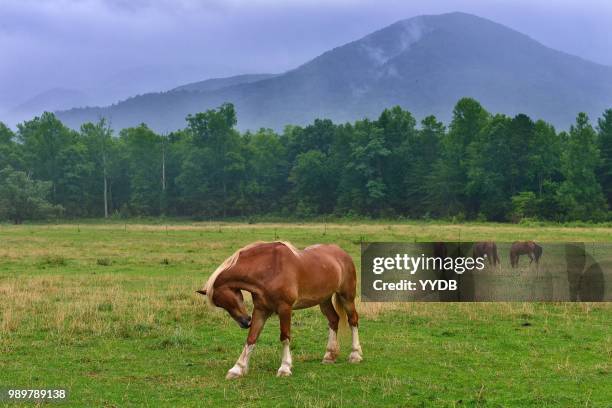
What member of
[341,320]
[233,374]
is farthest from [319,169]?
[233,374]

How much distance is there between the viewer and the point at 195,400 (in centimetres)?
890

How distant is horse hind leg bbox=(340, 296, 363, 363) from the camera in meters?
11.3

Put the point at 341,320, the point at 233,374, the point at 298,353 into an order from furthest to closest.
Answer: the point at 298,353 < the point at 341,320 < the point at 233,374

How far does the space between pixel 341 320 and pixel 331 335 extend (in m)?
0.34

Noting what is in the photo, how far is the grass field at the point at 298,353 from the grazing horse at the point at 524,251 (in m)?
9.03

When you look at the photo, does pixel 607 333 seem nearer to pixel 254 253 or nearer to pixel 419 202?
pixel 254 253

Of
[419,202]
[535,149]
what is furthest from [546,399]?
[419,202]

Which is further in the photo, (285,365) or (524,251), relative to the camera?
(524,251)

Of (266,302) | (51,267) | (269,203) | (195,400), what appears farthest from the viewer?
(269,203)

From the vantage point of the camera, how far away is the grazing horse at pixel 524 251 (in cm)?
2659

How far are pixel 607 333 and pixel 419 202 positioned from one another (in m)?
80.1

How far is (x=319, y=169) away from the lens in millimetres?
100812

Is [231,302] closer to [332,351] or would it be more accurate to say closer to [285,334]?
[285,334]

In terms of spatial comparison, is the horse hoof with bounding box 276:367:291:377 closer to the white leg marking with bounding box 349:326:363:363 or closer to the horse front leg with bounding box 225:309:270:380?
the horse front leg with bounding box 225:309:270:380
